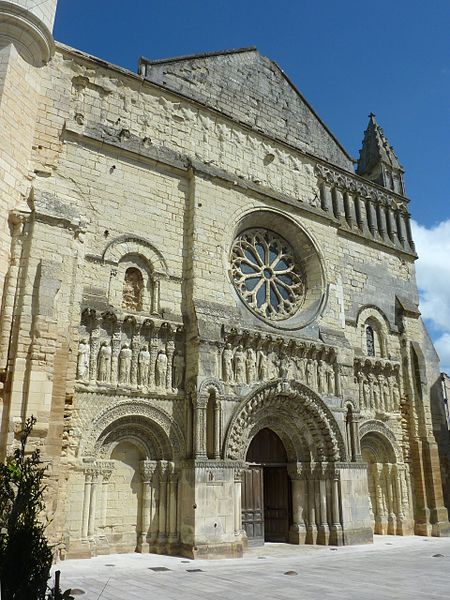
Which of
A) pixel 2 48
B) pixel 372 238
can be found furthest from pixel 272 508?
pixel 2 48

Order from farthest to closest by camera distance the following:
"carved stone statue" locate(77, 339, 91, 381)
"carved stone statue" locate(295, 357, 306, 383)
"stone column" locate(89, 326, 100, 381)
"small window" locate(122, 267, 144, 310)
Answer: "carved stone statue" locate(295, 357, 306, 383) < "small window" locate(122, 267, 144, 310) < "stone column" locate(89, 326, 100, 381) < "carved stone statue" locate(77, 339, 91, 381)

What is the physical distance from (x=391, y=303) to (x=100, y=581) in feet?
39.6

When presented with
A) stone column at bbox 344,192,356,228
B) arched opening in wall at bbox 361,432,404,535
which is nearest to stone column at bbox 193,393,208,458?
arched opening in wall at bbox 361,432,404,535

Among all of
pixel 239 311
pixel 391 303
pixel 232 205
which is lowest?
pixel 239 311

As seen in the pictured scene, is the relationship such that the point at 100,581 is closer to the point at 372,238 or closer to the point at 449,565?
the point at 449,565

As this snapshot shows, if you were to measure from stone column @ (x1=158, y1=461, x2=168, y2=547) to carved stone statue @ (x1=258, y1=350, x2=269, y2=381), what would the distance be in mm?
2987

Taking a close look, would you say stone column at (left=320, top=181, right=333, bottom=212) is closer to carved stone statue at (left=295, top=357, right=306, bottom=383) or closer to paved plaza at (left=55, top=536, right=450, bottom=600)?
carved stone statue at (left=295, top=357, right=306, bottom=383)

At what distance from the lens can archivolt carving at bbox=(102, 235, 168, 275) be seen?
11258mm

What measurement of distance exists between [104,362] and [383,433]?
8.46 meters

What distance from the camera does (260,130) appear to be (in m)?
14.9

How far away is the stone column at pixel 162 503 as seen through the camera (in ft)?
34.3

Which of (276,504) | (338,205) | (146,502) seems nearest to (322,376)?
Result: (276,504)

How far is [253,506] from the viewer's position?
40.4 ft

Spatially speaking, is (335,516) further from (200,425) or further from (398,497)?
(200,425)
